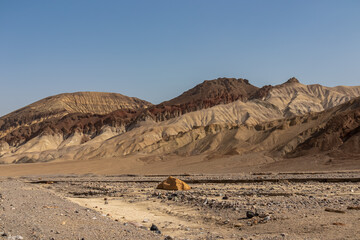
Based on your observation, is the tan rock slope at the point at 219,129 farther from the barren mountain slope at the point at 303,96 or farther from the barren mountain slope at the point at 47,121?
the barren mountain slope at the point at 47,121

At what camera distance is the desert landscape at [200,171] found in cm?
1241

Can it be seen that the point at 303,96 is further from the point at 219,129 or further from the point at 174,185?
the point at 174,185

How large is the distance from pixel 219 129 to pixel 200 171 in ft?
115

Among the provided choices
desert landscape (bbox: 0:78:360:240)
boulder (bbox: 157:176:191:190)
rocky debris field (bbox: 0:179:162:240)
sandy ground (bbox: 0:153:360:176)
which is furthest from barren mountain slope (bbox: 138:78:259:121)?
rocky debris field (bbox: 0:179:162:240)

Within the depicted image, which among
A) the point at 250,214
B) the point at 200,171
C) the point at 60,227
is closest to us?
the point at 60,227

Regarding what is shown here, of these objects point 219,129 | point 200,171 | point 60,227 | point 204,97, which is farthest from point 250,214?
point 204,97

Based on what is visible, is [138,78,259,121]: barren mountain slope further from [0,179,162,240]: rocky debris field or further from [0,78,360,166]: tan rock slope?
[0,179,162,240]: rocky debris field

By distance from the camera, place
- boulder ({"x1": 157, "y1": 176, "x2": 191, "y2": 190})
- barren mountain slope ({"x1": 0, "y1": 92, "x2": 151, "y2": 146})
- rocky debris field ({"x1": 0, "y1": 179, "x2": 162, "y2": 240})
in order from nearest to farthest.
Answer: rocky debris field ({"x1": 0, "y1": 179, "x2": 162, "y2": 240})
boulder ({"x1": 157, "y1": 176, "x2": 191, "y2": 190})
barren mountain slope ({"x1": 0, "y1": 92, "x2": 151, "y2": 146})

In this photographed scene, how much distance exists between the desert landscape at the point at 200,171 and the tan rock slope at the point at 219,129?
0.33 m

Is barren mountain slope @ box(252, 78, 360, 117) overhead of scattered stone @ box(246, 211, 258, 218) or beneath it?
overhead

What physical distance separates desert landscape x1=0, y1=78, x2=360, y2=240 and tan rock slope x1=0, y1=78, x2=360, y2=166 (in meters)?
0.33

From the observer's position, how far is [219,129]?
8975cm

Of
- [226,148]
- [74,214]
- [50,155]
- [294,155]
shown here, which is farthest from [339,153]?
[50,155]

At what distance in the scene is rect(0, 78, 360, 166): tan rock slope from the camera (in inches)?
2344
